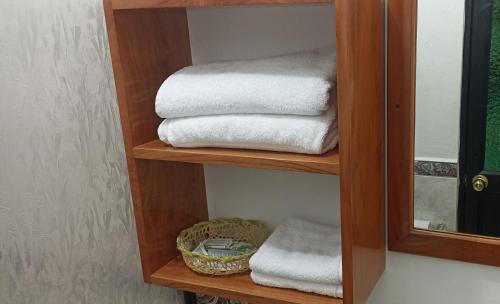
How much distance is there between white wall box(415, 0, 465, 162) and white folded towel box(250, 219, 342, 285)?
0.82 feet

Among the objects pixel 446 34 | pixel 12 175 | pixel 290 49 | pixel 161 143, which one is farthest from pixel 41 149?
pixel 446 34

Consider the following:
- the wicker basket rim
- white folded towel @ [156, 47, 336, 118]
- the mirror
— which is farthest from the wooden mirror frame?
the wicker basket rim

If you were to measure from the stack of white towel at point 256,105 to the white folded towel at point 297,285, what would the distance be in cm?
26

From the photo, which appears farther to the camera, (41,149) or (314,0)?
(41,149)

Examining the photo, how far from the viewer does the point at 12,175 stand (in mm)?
945

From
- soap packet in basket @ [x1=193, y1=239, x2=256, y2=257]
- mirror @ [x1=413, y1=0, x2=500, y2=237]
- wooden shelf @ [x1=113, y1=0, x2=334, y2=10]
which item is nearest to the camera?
wooden shelf @ [x1=113, y1=0, x2=334, y2=10]

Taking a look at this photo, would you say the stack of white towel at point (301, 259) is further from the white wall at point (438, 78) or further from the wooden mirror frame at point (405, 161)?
the white wall at point (438, 78)

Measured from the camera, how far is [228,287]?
3.44 feet

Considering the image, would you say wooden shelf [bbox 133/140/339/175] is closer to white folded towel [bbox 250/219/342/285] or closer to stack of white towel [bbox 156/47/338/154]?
stack of white towel [bbox 156/47/338/154]

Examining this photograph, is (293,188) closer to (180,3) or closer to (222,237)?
(222,237)

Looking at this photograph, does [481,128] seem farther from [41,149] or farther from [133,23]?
[41,149]

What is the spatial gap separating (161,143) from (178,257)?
0.28 m

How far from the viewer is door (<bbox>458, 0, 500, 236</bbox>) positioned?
901 mm

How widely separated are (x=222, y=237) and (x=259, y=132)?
0.39 m
